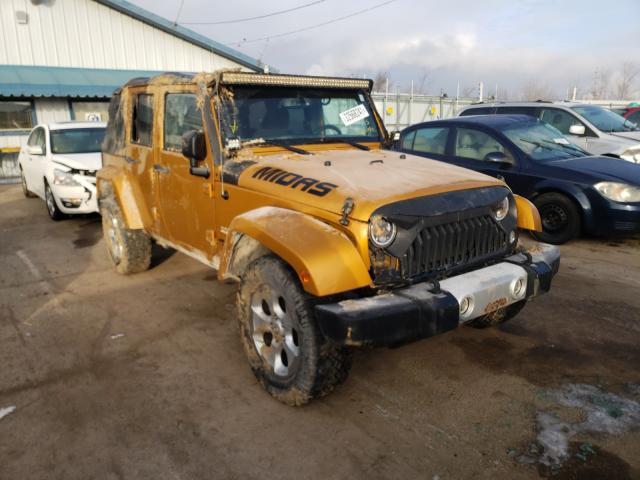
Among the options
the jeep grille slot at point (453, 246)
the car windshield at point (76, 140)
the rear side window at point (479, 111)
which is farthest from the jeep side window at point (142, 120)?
the rear side window at point (479, 111)

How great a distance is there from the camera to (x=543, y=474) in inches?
99.8

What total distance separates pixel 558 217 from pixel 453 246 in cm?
437

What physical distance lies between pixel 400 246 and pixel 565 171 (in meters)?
4.81

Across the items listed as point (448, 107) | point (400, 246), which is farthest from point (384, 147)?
point (448, 107)

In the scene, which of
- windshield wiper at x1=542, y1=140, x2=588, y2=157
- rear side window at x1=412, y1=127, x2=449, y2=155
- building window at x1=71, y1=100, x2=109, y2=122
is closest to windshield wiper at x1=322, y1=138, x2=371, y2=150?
rear side window at x1=412, y1=127, x2=449, y2=155

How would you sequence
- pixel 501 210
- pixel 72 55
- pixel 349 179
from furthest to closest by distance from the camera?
1. pixel 72 55
2. pixel 501 210
3. pixel 349 179

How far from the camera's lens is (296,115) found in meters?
4.09

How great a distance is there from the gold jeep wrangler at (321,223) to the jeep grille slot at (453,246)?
10 millimetres

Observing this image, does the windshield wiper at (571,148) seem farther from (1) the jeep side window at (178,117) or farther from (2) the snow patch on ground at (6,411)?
(2) the snow patch on ground at (6,411)

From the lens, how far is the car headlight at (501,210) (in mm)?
3385

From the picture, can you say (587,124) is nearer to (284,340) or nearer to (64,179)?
(284,340)

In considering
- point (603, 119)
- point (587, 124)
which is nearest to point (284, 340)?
point (587, 124)

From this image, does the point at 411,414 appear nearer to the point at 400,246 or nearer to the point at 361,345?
the point at 361,345

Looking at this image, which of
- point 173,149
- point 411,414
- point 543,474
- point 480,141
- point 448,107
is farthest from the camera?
point 448,107
